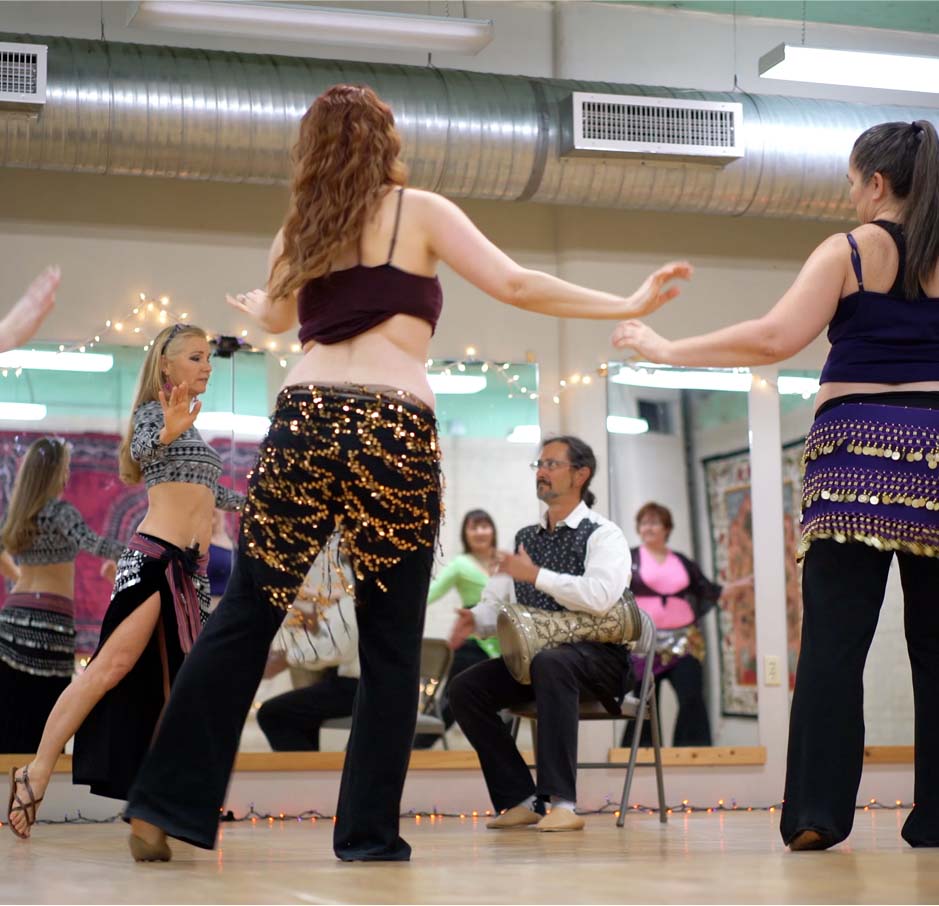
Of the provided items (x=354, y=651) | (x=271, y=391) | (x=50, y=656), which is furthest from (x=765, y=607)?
(x=50, y=656)

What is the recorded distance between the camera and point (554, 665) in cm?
476

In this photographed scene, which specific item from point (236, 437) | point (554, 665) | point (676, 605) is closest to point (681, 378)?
point (676, 605)

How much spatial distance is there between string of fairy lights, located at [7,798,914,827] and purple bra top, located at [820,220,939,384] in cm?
283

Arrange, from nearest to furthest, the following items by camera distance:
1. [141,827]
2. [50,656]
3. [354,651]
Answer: [141,827], [50,656], [354,651]

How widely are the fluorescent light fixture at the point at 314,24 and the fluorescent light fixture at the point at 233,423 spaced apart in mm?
1562

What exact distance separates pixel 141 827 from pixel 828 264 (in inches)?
69.4

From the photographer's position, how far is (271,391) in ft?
20.1

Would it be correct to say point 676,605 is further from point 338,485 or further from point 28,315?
point 28,315

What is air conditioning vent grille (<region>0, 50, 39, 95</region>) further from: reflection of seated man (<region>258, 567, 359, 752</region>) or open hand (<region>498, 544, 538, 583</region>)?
open hand (<region>498, 544, 538, 583</region>)

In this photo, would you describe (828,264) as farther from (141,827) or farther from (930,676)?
(141,827)

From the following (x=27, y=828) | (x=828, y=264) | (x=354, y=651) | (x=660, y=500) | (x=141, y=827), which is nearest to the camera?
(x=141, y=827)

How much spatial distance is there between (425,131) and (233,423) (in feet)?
4.74

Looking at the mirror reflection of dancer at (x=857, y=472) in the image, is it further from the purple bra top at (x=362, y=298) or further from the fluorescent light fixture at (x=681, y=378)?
the fluorescent light fixture at (x=681, y=378)

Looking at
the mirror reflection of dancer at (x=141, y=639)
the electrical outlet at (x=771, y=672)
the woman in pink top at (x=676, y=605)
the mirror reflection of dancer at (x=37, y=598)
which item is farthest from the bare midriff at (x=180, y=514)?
the electrical outlet at (x=771, y=672)
